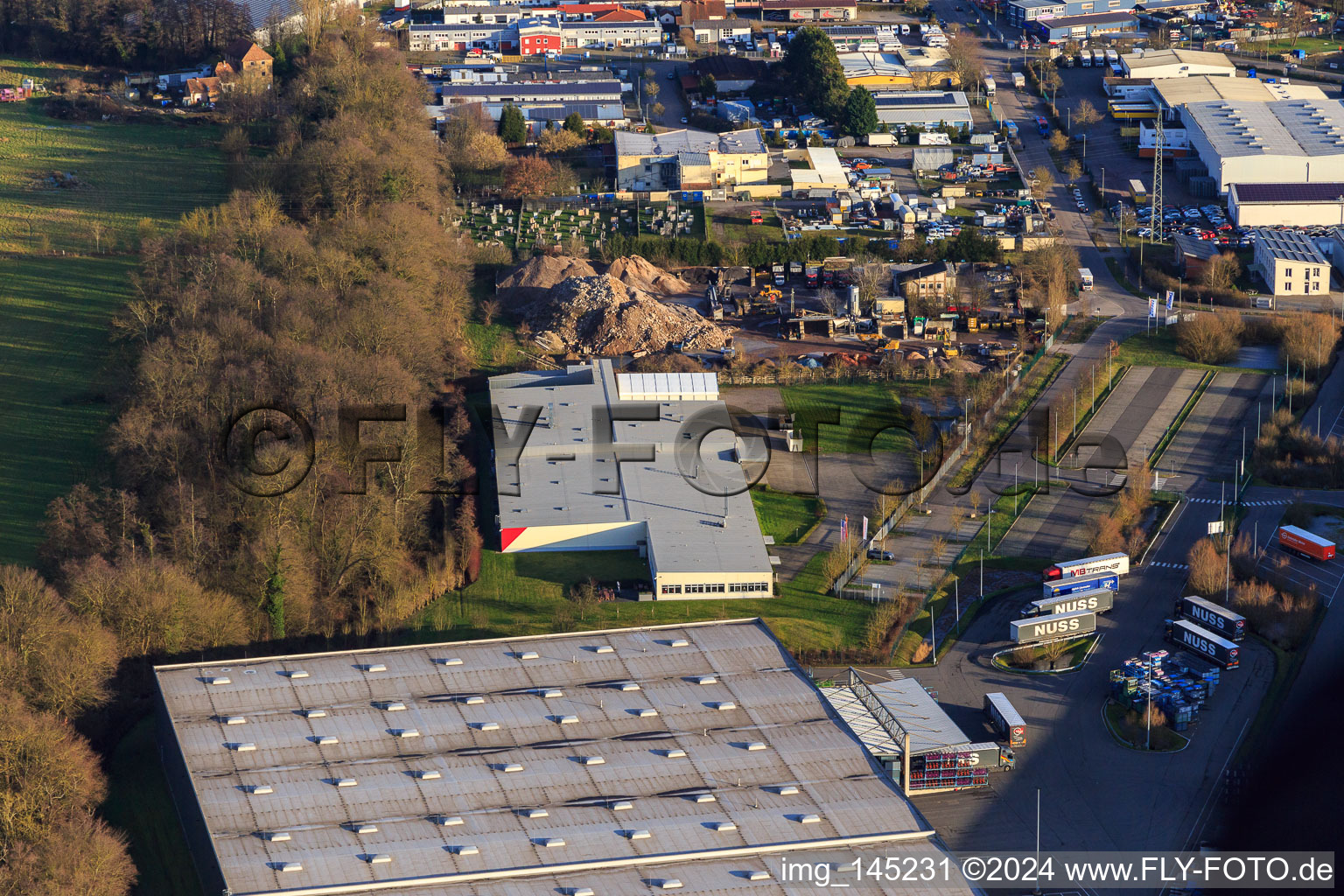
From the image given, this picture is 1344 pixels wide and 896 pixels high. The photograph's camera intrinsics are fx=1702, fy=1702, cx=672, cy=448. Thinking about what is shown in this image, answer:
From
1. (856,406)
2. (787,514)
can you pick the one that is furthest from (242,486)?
(856,406)

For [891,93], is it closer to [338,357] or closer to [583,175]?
[583,175]

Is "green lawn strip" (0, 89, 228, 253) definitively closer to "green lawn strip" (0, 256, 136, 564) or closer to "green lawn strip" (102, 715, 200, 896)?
"green lawn strip" (0, 256, 136, 564)

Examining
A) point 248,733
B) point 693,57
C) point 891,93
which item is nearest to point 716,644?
point 248,733

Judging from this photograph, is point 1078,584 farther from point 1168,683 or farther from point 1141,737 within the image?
point 1141,737

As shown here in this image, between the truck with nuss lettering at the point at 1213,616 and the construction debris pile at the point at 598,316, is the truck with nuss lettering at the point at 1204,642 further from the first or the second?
the construction debris pile at the point at 598,316

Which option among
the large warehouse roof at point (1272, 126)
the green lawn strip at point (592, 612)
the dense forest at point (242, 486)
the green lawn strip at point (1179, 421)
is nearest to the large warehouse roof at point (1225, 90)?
the large warehouse roof at point (1272, 126)

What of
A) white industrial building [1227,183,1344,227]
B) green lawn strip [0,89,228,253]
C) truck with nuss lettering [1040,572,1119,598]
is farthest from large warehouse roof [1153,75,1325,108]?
truck with nuss lettering [1040,572,1119,598]
